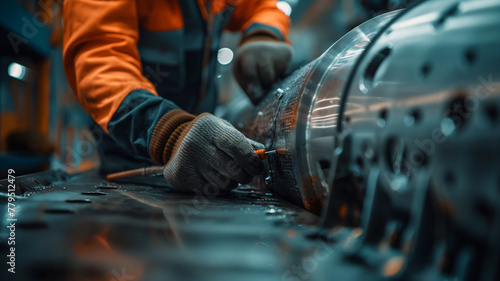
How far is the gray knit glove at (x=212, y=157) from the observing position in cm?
68

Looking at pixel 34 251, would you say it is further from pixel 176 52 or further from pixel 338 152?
pixel 176 52

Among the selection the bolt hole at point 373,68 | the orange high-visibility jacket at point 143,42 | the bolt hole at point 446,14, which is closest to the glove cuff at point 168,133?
the orange high-visibility jacket at point 143,42

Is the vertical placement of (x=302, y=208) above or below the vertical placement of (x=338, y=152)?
below

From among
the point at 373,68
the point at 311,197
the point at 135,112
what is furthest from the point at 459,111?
the point at 135,112

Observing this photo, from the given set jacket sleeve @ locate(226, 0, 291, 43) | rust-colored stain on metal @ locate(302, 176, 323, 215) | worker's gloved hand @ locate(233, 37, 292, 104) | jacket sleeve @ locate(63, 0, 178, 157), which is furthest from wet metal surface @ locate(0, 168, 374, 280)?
jacket sleeve @ locate(226, 0, 291, 43)

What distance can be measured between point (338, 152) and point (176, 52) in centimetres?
87

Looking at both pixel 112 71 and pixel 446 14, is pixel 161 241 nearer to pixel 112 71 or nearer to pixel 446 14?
pixel 446 14

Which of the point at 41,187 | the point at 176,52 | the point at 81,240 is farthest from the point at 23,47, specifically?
the point at 81,240

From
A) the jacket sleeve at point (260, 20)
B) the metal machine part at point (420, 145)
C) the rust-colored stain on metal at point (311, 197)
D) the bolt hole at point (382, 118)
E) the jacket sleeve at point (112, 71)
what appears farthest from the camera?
the jacket sleeve at point (260, 20)

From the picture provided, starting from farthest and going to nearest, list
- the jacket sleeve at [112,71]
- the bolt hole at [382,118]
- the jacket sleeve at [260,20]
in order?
the jacket sleeve at [260,20] < the jacket sleeve at [112,71] < the bolt hole at [382,118]

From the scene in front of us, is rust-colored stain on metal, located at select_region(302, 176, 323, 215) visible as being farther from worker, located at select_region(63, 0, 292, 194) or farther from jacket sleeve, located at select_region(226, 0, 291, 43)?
jacket sleeve, located at select_region(226, 0, 291, 43)

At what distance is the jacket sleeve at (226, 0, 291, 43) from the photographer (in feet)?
3.92

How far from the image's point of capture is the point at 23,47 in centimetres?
262

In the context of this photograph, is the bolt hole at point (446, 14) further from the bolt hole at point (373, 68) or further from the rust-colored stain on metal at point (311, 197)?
the rust-colored stain on metal at point (311, 197)
